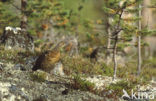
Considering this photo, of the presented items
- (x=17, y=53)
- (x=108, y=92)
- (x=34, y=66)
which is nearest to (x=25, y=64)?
(x=34, y=66)

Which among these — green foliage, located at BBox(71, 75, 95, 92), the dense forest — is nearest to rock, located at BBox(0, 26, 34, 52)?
the dense forest

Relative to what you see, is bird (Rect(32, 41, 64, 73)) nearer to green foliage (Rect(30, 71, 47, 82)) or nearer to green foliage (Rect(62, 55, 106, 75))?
green foliage (Rect(30, 71, 47, 82))

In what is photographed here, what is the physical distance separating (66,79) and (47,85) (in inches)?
47.1

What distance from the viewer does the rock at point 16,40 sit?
13.0 meters

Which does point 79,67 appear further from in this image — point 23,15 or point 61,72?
point 23,15

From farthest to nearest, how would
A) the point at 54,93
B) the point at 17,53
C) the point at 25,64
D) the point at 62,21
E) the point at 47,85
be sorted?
the point at 62,21, the point at 17,53, the point at 25,64, the point at 47,85, the point at 54,93

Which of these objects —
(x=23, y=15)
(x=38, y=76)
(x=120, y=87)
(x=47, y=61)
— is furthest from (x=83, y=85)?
(x=23, y=15)

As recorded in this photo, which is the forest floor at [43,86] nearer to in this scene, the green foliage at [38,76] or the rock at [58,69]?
the green foliage at [38,76]

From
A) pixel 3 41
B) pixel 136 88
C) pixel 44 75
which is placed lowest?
pixel 136 88

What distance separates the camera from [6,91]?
8109 millimetres

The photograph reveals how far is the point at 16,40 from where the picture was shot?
43.3 ft

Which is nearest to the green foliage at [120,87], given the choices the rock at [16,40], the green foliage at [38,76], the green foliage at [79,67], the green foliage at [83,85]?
the green foliage at [83,85]

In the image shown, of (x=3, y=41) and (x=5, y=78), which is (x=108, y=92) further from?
(x=3, y=41)

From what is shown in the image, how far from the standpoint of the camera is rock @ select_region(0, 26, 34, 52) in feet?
42.7
